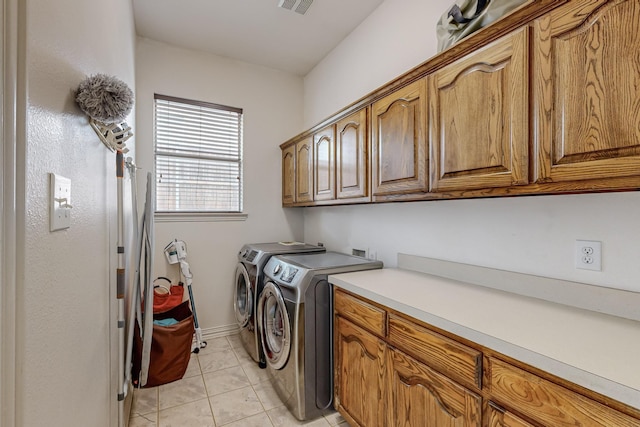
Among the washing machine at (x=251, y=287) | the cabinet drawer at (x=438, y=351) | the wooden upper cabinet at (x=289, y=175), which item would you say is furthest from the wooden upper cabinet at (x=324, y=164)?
the cabinet drawer at (x=438, y=351)

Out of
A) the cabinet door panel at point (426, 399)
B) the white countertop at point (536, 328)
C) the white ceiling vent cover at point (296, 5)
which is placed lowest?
Result: the cabinet door panel at point (426, 399)

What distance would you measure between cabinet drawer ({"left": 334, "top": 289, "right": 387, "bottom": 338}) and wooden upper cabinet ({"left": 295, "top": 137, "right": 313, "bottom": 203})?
3.83 ft

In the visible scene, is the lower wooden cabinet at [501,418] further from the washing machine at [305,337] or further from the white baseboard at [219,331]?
the white baseboard at [219,331]

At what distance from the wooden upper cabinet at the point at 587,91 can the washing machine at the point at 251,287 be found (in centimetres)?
197

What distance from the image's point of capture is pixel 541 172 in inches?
43.7

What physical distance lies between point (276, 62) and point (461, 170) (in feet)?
8.58

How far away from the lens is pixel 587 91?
3.26 feet

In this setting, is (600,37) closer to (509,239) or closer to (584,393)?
(509,239)

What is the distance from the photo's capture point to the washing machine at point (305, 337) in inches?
72.3

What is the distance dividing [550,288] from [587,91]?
32.8 inches

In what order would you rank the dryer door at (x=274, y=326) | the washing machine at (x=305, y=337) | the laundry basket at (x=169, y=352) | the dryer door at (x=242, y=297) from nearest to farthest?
the washing machine at (x=305, y=337), the dryer door at (x=274, y=326), the laundry basket at (x=169, y=352), the dryer door at (x=242, y=297)

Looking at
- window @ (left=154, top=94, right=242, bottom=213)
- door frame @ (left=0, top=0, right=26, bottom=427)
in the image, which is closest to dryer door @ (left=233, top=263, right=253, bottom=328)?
window @ (left=154, top=94, right=242, bottom=213)

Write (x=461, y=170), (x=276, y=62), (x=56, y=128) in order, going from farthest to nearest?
(x=276, y=62) → (x=461, y=170) → (x=56, y=128)

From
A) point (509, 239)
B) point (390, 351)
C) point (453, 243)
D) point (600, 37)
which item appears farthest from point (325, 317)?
point (600, 37)
